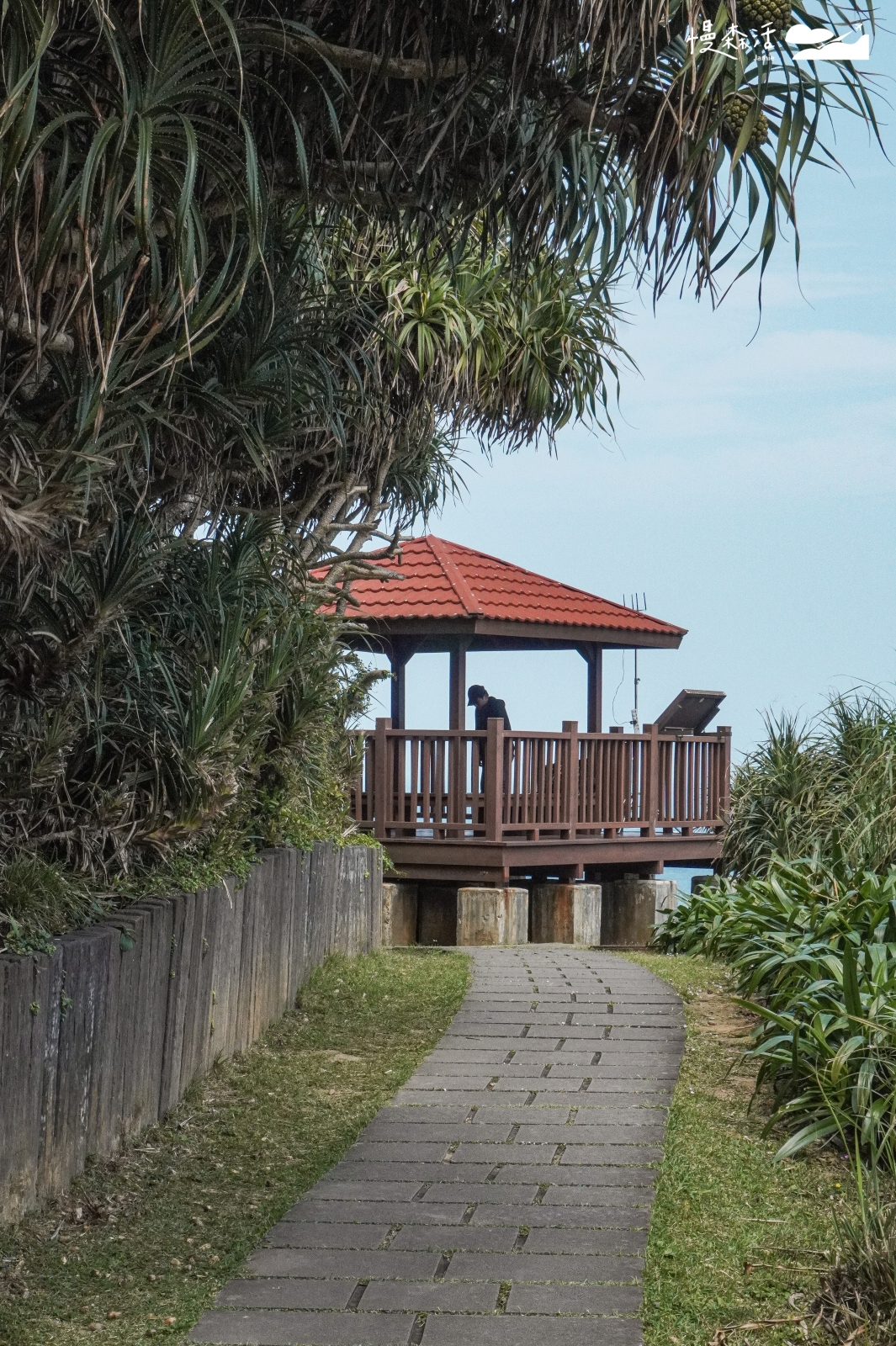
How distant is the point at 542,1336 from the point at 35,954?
2.07 meters

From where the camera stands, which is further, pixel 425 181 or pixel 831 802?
pixel 831 802

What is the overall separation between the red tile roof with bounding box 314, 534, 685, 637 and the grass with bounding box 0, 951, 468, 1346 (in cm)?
713

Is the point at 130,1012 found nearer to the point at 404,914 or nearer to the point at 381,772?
the point at 404,914

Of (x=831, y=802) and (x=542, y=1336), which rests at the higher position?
(x=831, y=802)

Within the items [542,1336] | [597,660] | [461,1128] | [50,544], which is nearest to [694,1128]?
[461,1128]

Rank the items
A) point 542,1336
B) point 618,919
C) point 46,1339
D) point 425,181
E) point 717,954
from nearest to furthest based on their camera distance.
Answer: point 542,1336, point 46,1339, point 425,181, point 717,954, point 618,919

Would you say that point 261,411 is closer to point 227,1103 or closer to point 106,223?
point 106,223

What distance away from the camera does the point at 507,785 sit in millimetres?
13914

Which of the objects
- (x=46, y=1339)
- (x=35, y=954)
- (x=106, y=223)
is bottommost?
(x=46, y=1339)

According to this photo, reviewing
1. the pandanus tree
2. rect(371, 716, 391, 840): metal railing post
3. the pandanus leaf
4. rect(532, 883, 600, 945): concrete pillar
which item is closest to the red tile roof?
rect(371, 716, 391, 840): metal railing post

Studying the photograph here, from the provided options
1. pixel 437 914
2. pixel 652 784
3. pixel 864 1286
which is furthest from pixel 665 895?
pixel 864 1286

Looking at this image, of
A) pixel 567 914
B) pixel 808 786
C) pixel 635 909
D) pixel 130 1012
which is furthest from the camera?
pixel 635 909

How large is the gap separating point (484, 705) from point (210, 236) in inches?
393

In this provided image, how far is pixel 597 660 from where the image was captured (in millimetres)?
16500
